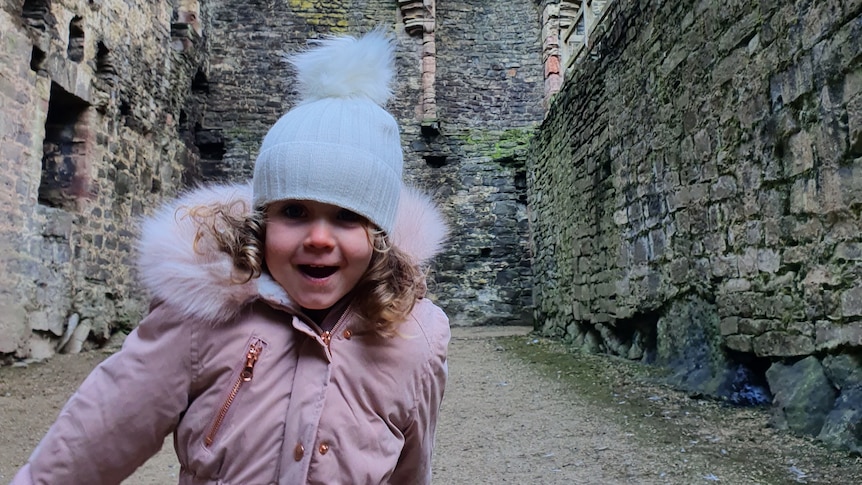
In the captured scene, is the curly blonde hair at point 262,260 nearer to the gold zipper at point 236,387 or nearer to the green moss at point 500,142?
the gold zipper at point 236,387

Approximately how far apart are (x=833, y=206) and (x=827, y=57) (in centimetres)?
70

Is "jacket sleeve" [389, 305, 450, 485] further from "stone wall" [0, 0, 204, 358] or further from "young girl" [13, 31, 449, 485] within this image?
"stone wall" [0, 0, 204, 358]

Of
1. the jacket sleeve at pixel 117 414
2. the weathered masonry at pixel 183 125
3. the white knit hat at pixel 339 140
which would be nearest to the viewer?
the jacket sleeve at pixel 117 414

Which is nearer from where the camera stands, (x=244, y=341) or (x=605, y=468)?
(x=244, y=341)

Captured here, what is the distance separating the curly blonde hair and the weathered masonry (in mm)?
3010

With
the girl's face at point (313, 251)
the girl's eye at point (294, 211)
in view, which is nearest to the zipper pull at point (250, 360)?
the girl's face at point (313, 251)

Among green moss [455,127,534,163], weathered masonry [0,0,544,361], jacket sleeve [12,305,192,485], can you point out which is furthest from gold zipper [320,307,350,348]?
green moss [455,127,534,163]

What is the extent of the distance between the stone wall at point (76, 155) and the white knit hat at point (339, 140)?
5.23m

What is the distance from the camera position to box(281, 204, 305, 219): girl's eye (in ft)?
3.57

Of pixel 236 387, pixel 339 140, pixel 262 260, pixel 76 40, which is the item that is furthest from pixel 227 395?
pixel 76 40

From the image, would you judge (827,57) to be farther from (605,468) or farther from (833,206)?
(605,468)

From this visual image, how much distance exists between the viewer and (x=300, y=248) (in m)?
1.05

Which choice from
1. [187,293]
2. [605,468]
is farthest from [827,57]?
[187,293]

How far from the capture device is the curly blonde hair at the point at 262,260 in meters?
1.07
